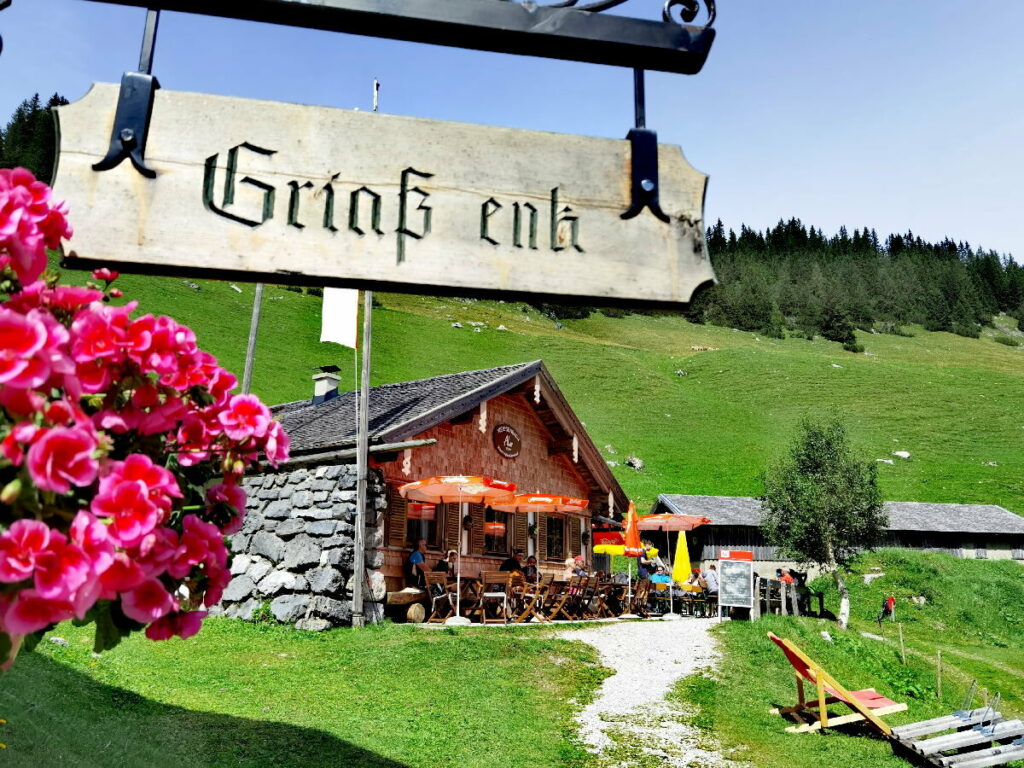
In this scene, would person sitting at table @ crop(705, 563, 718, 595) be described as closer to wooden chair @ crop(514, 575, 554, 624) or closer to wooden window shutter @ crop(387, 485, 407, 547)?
wooden chair @ crop(514, 575, 554, 624)

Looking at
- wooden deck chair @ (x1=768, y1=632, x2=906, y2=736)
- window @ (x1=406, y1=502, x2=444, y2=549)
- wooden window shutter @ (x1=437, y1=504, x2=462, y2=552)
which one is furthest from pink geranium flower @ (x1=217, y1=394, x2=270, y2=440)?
wooden window shutter @ (x1=437, y1=504, x2=462, y2=552)

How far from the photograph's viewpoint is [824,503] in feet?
92.1

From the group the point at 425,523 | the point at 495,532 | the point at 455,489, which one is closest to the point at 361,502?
the point at 455,489

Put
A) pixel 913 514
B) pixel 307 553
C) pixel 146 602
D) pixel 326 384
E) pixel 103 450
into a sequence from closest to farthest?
1. pixel 103 450
2. pixel 146 602
3. pixel 307 553
4. pixel 326 384
5. pixel 913 514

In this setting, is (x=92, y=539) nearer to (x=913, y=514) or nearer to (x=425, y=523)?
(x=425, y=523)

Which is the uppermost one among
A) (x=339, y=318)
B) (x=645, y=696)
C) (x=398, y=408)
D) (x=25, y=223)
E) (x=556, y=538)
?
(x=339, y=318)

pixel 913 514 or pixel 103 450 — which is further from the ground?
pixel 913 514

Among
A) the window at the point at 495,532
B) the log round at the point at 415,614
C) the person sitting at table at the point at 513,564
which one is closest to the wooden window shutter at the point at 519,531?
the window at the point at 495,532

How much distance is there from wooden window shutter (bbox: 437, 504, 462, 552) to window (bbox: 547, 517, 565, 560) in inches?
149

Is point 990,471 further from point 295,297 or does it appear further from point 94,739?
point 94,739

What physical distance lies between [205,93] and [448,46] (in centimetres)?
69

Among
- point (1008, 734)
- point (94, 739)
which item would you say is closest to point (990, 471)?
point (1008, 734)

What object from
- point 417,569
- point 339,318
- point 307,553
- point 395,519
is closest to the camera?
point 307,553

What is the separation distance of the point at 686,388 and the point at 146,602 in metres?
59.9
